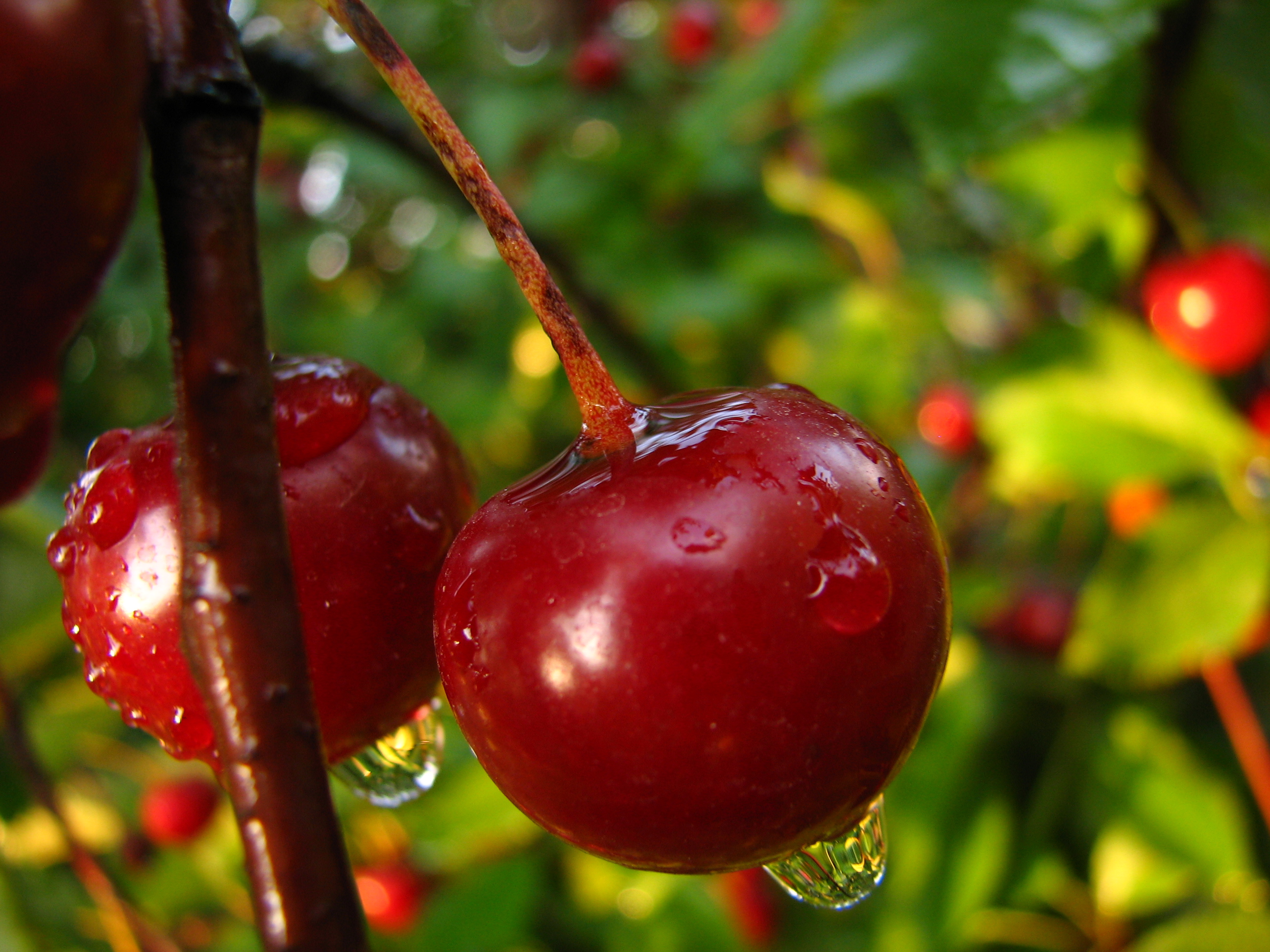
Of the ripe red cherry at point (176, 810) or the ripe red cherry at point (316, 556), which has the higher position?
the ripe red cherry at point (316, 556)

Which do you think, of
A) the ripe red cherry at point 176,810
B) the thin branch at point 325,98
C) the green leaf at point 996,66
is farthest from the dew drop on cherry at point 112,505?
the ripe red cherry at point 176,810

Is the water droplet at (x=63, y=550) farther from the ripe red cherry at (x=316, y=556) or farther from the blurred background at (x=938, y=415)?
the blurred background at (x=938, y=415)

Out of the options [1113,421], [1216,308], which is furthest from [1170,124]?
[1113,421]

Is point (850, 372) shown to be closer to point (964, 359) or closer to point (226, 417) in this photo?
point (964, 359)

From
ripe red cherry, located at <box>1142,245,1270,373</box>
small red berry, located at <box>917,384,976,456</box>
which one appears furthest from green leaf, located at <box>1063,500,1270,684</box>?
small red berry, located at <box>917,384,976,456</box>

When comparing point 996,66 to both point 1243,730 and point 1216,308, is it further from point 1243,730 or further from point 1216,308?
point 1243,730

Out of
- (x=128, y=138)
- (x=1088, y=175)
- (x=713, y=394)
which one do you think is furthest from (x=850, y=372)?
(x=128, y=138)

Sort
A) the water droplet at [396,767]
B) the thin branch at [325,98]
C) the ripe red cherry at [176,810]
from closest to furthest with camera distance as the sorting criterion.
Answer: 1. the water droplet at [396,767]
2. the thin branch at [325,98]
3. the ripe red cherry at [176,810]
